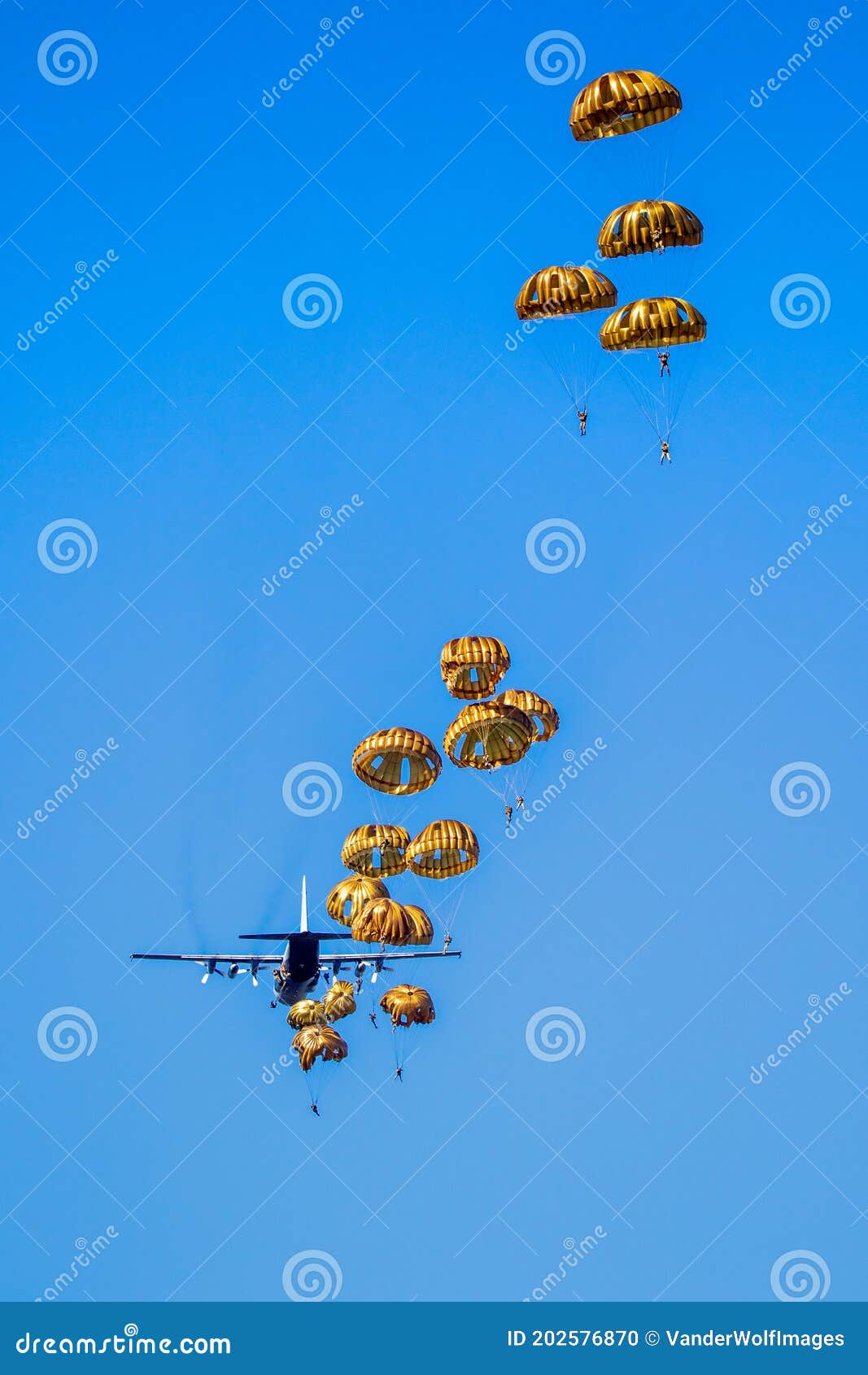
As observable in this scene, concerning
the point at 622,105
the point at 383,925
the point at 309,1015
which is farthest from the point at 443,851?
the point at 622,105

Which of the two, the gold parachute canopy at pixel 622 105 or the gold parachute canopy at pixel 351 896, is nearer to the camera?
the gold parachute canopy at pixel 622 105

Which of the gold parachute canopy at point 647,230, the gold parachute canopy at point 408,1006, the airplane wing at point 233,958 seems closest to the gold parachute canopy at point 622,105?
the gold parachute canopy at point 647,230

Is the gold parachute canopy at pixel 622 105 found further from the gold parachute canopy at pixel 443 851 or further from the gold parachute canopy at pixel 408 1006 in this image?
the gold parachute canopy at pixel 408 1006

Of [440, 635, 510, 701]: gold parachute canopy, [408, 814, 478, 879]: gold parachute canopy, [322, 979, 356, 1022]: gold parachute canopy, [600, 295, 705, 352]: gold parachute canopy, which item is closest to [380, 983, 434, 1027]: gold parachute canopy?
[322, 979, 356, 1022]: gold parachute canopy

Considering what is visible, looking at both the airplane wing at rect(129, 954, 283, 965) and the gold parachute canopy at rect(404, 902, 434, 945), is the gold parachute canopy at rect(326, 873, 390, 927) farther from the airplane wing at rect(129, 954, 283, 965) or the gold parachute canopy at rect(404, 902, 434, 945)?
the airplane wing at rect(129, 954, 283, 965)
